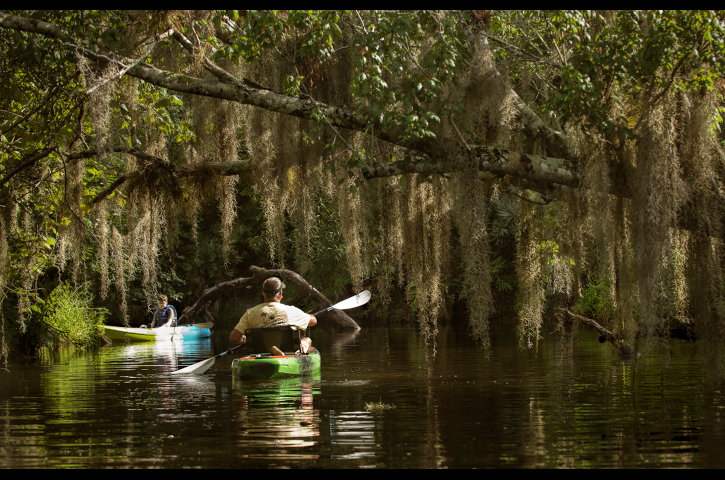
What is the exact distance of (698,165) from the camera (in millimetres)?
5719

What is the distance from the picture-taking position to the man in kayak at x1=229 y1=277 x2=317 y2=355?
844cm

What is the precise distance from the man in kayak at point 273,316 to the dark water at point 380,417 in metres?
0.62

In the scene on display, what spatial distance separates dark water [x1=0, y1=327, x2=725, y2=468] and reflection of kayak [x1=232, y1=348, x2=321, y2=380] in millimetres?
122

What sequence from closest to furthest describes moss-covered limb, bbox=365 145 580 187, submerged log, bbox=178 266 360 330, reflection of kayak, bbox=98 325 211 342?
moss-covered limb, bbox=365 145 580 187 < reflection of kayak, bbox=98 325 211 342 < submerged log, bbox=178 266 360 330

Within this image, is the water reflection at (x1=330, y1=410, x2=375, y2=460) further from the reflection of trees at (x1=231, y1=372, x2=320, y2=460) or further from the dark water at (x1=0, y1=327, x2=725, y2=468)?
the reflection of trees at (x1=231, y1=372, x2=320, y2=460)

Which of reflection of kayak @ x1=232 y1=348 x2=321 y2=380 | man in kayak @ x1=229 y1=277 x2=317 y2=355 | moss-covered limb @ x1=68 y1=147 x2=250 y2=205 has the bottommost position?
reflection of kayak @ x1=232 y1=348 x2=321 y2=380

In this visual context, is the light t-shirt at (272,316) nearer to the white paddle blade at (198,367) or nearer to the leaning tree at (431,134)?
the leaning tree at (431,134)

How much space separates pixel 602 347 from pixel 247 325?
6.86 meters

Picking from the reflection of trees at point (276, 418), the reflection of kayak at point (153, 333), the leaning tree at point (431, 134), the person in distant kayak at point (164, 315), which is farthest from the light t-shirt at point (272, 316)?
the person in distant kayak at point (164, 315)

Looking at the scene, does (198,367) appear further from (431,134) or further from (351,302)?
(431,134)

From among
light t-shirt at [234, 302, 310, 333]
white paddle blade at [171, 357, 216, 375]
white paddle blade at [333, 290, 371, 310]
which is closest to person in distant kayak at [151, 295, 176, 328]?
white paddle blade at [333, 290, 371, 310]

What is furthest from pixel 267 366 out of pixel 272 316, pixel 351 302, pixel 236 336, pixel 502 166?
pixel 502 166

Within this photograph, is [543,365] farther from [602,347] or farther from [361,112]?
[361,112]

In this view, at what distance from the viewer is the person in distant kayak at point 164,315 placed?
18.3 meters
